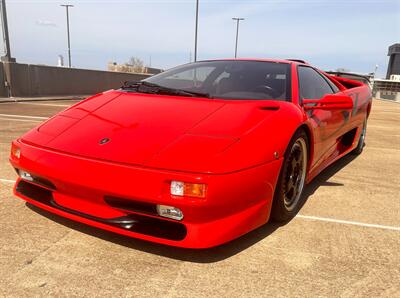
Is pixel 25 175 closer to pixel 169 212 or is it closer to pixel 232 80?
pixel 169 212

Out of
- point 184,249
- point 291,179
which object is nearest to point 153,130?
point 184,249

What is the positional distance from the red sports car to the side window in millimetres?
73

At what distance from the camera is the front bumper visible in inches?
78.2

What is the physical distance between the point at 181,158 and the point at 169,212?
300 millimetres

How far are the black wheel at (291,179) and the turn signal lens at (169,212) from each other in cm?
77

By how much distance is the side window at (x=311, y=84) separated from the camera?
3258 millimetres

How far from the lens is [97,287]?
187cm

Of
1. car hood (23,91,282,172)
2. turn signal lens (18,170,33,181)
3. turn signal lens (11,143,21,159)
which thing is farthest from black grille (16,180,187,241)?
turn signal lens (11,143,21,159)

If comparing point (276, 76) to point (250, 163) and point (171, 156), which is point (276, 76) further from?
point (171, 156)

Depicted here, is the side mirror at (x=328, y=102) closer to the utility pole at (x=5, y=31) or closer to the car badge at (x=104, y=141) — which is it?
the car badge at (x=104, y=141)

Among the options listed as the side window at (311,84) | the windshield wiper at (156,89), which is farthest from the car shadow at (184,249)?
the side window at (311,84)

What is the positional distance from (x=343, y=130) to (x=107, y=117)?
98.3 inches

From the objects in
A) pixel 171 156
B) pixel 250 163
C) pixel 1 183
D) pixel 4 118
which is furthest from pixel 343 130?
pixel 4 118

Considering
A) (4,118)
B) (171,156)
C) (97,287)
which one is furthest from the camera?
(4,118)
